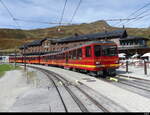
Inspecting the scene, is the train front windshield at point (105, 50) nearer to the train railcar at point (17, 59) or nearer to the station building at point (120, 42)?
the station building at point (120, 42)

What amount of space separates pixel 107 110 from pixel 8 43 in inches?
7148

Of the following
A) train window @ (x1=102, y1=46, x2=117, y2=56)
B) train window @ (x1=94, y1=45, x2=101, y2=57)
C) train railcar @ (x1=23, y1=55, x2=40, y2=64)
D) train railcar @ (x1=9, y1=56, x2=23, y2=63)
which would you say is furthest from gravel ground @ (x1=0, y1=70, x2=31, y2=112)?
train railcar @ (x1=9, y1=56, x2=23, y2=63)

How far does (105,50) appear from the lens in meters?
17.0

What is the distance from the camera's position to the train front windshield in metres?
16.6

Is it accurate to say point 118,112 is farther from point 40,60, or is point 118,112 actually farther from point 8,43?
point 8,43

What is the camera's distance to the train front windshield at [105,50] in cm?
1656

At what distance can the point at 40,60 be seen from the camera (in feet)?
170

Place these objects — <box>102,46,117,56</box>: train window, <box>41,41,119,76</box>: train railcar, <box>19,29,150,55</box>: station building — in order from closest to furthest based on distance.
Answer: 1. <box>41,41,119,76</box>: train railcar
2. <box>102,46,117,56</box>: train window
3. <box>19,29,150,55</box>: station building

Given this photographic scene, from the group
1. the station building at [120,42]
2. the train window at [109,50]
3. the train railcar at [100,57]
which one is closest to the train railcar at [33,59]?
the station building at [120,42]

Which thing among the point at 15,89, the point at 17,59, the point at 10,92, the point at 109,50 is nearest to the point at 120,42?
the point at 17,59

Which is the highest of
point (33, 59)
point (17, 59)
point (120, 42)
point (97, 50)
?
point (120, 42)

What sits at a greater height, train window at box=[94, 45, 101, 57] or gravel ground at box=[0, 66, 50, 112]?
train window at box=[94, 45, 101, 57]

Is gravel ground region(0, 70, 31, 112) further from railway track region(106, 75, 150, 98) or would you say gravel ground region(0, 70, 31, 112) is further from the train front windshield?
the train front windshield

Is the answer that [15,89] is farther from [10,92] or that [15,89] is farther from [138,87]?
[138,87]
